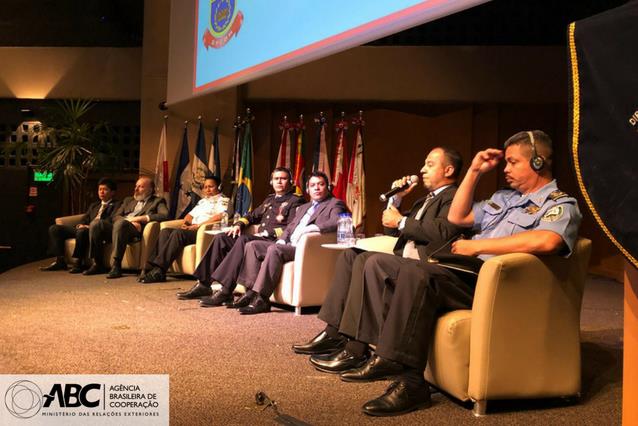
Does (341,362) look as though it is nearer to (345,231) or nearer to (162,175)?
(345,231)

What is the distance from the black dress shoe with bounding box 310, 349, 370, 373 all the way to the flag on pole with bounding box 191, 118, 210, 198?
440cm

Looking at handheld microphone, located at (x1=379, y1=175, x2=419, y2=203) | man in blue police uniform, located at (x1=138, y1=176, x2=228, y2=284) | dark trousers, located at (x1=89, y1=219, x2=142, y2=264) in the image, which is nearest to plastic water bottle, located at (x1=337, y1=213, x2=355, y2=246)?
handheld microphone, located at (x1=379, y1=175, x2=419, y2=203)

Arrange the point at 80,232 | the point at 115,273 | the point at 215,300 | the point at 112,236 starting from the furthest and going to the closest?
the point at 80,232, the point at 112,236, the point at 115,273, the point at 215,300

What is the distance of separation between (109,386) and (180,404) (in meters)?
1.11

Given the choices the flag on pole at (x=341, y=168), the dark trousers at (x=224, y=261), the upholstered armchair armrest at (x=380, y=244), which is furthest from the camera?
the flag on pole at (x=341, y=168)

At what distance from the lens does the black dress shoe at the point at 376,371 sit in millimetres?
2457

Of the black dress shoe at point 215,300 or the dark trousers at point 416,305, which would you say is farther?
the black dress shoe at point 215,300

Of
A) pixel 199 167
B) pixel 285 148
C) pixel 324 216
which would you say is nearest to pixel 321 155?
pixel 285 148

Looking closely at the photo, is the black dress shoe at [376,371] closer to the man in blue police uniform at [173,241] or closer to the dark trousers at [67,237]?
the man in blue police uniform at [173,241]

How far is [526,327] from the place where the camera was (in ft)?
7.36

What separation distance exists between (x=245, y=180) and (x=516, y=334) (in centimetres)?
479

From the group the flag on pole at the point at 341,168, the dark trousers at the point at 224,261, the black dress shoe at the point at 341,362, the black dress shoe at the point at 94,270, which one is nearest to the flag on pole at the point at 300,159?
the flag on pole at the point at 341,168

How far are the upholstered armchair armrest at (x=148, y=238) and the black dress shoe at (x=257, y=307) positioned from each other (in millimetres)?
1893

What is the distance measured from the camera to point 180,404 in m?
2.22
